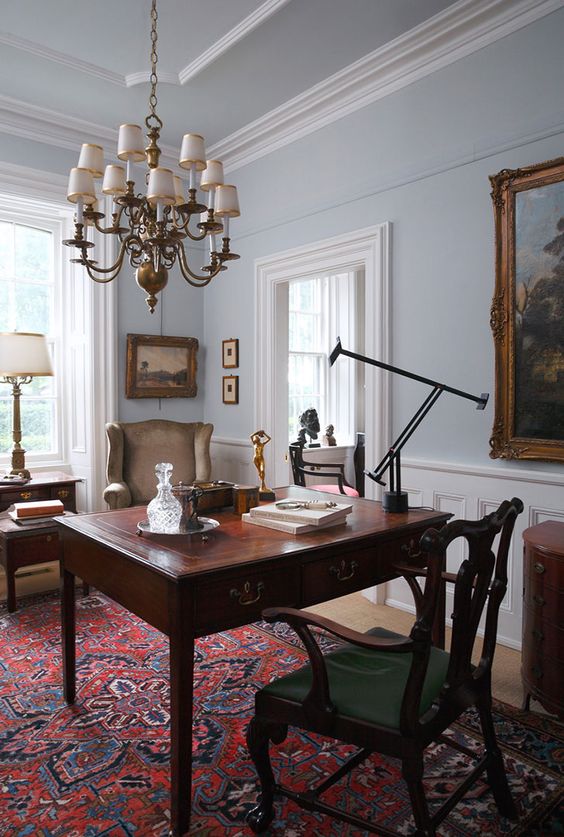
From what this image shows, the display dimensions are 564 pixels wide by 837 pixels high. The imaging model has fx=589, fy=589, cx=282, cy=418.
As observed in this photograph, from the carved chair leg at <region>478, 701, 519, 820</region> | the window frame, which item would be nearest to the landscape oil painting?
the window frame

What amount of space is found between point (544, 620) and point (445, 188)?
2.62m

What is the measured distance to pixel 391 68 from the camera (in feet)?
13.0

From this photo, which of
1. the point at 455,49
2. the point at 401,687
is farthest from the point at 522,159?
the point at 401,687

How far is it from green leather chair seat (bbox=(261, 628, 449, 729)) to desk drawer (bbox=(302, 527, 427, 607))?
228mm

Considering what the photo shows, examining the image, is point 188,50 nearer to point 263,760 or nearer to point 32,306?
point 32,306

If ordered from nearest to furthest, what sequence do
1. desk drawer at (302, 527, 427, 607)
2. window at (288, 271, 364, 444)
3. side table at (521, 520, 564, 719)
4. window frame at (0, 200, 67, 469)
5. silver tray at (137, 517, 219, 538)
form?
1. desk drawer at (302, 527, 427, 607)
2. silver tray at (137, 517, 219, 538)
3. side table at (521, 520, 564, 719)
4. window frame at (0, 200, 67, 469)
5. window at (288, 271, 364, 444)

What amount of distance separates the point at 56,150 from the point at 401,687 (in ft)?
16.2

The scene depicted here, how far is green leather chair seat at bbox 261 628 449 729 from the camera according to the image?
1702 mm

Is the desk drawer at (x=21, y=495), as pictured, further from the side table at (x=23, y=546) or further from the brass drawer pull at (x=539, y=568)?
the brass drawer pull at (x=539, y=568)

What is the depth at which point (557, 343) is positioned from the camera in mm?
3225

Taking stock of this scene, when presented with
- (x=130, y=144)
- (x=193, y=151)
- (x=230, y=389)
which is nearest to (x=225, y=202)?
(x=193, y=151)

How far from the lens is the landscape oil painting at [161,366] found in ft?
17.9

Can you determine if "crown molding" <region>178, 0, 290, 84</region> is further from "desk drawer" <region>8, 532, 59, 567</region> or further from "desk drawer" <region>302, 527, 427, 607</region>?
"desk drawer" <region>8, 532, 59, 567</region>

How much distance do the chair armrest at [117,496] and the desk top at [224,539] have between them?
193 cm
